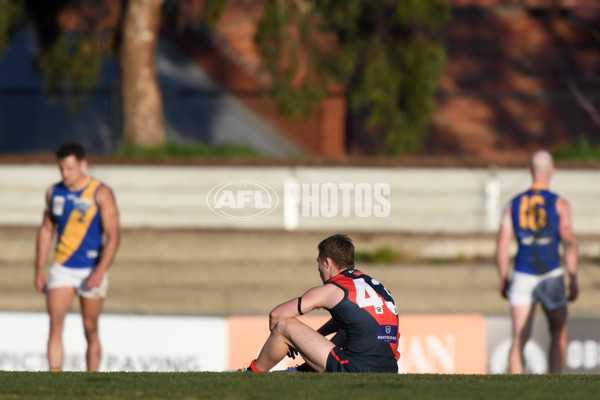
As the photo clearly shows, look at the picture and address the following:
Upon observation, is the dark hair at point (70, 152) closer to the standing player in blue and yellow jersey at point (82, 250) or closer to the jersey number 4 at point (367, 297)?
the standing player in blue and yellow jersey at point (82, 250)

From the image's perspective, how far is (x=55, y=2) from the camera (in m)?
19.9

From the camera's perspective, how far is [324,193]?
17.8 metres

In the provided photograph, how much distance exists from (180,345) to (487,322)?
2.97 metres

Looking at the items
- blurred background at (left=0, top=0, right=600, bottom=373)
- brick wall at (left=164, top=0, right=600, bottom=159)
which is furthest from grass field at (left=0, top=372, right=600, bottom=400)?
brick wall at (left=164, top=0, right=600, bottom=159)

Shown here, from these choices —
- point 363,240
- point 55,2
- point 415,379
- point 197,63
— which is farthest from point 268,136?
point 415,379

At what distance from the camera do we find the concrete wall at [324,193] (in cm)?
1734

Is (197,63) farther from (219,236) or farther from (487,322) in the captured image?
(487,322)

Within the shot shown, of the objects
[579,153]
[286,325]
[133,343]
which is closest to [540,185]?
[286,325]

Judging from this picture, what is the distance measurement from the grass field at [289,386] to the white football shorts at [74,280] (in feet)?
7.02

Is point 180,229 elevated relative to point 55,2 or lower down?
lower down

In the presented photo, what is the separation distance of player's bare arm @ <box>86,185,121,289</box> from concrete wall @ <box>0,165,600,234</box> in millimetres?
8413

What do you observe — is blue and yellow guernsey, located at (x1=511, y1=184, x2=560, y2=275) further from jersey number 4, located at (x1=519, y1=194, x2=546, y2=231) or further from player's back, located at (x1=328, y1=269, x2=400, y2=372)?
player's back, located at (x1=328, y1=269, x2=400, y2=372)

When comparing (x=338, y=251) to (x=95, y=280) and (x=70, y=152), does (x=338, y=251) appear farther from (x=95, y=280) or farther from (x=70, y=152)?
(x=70, y=152)

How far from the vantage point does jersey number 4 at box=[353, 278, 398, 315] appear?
6391 millimetres
